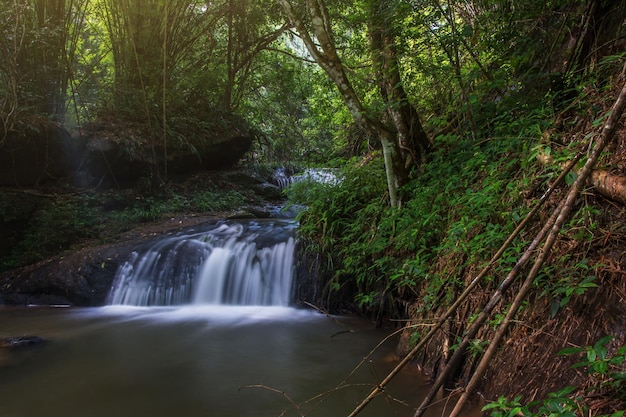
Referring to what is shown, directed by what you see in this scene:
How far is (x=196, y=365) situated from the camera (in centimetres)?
432

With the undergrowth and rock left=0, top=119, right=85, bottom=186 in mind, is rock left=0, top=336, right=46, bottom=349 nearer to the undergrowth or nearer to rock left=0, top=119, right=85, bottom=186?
the undergrowth

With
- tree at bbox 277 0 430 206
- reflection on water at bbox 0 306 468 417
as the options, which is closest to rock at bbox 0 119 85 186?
reflection on water at bbox 0 306 468 417

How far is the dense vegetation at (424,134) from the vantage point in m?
2.61

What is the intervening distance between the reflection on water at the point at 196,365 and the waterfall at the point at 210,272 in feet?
1.10

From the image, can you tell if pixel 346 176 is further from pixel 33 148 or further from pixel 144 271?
pixel 33 148

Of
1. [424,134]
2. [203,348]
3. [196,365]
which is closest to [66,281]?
[203,348]

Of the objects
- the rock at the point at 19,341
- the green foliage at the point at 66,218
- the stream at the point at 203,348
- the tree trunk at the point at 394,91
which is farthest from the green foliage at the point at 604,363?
the green foliage at the point at 66,218

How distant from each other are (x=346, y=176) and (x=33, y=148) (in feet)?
20.5

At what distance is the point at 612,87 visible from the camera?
3357mm

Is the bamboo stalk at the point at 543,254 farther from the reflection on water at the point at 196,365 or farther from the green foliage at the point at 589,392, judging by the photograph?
the reflection on water at the point at 196,365

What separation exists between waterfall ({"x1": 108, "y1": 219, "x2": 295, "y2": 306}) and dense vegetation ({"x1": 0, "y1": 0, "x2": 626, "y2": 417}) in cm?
71

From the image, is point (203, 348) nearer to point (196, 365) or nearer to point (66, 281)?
point (196, 365)

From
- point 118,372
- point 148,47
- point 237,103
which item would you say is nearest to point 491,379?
point 118,372

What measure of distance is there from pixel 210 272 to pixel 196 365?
2.79 metres
